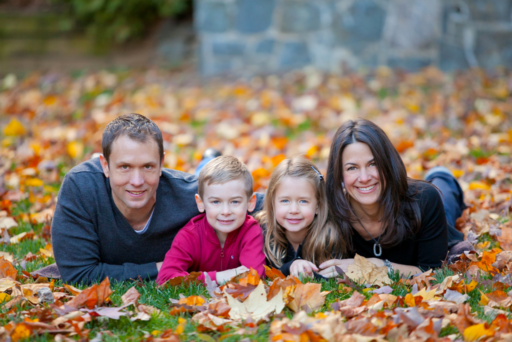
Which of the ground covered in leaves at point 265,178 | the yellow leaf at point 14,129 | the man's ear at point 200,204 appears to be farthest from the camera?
the yellow leaf at point 14,129

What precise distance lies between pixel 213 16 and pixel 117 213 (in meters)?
5.78

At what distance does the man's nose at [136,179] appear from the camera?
113 inches

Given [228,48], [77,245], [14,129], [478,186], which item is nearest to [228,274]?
[77,245]

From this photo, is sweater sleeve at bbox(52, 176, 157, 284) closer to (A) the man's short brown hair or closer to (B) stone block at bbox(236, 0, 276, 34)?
(A) the man's short brown hair

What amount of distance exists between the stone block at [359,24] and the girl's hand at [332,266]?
18.3ft

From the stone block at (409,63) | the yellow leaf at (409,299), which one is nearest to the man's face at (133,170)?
the yellow leaf at (409,299)

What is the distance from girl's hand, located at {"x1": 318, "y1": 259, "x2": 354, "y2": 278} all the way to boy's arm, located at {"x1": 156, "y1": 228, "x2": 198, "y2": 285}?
78 centimetres

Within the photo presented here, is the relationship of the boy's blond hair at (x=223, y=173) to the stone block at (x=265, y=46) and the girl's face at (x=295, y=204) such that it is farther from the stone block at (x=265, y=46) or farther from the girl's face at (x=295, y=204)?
the stone block at (x=265, y=46)

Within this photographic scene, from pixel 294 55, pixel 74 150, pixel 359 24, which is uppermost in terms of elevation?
pixel 359 24

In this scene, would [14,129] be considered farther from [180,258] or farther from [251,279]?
[251,279]

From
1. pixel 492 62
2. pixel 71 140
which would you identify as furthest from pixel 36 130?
pixel 492 62

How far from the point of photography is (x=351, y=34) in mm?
7836

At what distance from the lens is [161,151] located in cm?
304

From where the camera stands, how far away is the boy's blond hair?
3006 mm
